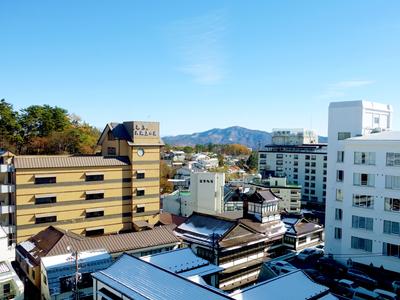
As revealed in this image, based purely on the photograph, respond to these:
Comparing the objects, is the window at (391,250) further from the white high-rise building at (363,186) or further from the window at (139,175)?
the window at (139,175)

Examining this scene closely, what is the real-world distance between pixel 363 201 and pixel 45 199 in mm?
28535

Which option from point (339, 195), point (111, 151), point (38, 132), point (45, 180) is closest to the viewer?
point (45, 180)

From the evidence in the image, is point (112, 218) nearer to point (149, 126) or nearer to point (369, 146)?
point (149, 126)

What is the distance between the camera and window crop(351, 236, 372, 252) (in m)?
27.7

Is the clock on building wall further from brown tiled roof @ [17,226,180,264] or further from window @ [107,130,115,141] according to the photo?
brown tiled roof @ [17,226,180,264]

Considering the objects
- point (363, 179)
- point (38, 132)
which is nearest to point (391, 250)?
point (363, 179)

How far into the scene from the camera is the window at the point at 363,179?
27750 mm

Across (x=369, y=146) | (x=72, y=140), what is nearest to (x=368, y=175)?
(x=369, y=146)

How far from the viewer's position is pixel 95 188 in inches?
1286

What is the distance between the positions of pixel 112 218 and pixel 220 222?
39.0 ft

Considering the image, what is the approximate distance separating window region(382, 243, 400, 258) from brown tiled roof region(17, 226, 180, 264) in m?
17.1

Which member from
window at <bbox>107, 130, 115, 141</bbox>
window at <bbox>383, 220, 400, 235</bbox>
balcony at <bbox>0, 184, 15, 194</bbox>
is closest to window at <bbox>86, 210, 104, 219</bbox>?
balcony at <bbox>0, 184, 15, 194</bbox>

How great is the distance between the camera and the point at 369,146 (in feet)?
91.5

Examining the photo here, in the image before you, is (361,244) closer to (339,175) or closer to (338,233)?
(338,233)
